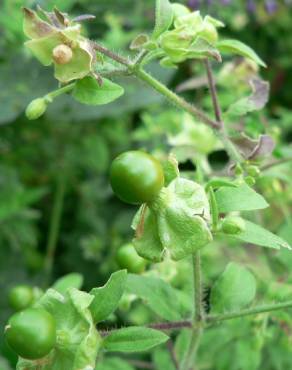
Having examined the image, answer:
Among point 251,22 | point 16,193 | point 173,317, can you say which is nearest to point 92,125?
point 16,193

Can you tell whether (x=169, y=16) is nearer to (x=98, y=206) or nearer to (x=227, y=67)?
(x=227, y=67)

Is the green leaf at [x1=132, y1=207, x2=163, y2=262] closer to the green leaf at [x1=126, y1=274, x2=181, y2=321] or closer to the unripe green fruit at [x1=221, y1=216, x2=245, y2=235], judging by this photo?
the unripe green fruit at [x1=221, y1=216, x2=245, y2=235]

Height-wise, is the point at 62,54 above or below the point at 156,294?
above

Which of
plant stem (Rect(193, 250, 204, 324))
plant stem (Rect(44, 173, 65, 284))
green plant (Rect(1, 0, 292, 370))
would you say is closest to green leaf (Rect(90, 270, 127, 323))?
green plant (Rect(1, 0, 292, 370))

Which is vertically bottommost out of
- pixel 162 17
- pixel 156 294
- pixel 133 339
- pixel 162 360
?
pixel 162 360

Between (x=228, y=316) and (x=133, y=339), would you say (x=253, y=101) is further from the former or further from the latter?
(x=133, y=339)

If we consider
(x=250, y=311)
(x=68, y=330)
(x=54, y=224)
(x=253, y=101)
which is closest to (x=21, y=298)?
(x=68, y=330)
